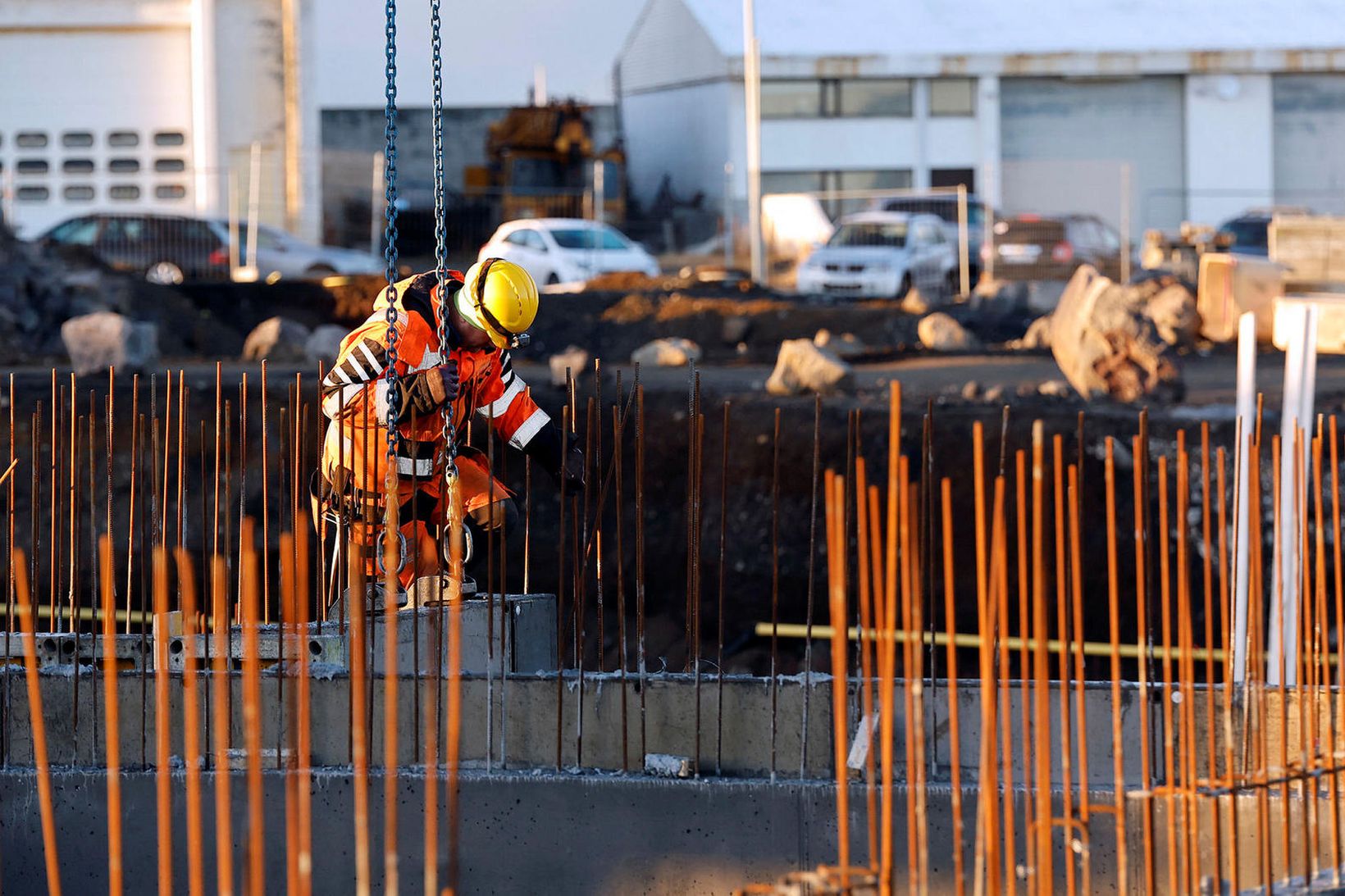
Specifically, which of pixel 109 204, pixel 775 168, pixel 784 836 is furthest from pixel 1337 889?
pixel 775 168

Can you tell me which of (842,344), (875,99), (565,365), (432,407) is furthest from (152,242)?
(432,407)

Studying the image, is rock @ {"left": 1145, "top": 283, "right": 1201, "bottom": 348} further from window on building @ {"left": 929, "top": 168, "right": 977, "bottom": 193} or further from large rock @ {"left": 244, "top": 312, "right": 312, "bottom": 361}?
window on building @ {"left": 929, "top": 168, "right": 977, "bottom": 193}

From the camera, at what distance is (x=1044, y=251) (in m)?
22.8

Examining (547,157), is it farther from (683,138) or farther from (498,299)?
(498,299)

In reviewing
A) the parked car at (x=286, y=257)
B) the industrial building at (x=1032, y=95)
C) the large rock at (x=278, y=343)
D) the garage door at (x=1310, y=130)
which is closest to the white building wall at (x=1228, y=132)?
the industrial building at (x=1032, y=95)

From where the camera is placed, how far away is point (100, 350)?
1550 cm

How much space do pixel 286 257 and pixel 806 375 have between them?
12.2 metres

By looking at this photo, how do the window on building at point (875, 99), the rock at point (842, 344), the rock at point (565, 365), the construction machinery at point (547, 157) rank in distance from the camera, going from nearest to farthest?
the rock at point (565, 365) < the rock at point (842, 344) < the construction machinery at point (547, 157) < the window on building at point (875, 99)

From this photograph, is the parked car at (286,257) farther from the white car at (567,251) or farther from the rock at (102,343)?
the rock at (102,343)

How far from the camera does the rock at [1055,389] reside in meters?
13.6

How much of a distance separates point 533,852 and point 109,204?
2319cm

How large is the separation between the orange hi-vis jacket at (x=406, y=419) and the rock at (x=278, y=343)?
10166mm

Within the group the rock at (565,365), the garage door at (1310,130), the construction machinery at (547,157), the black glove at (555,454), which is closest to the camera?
the black glove at (555,454)

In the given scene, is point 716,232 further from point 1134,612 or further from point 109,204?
point 1134,612
